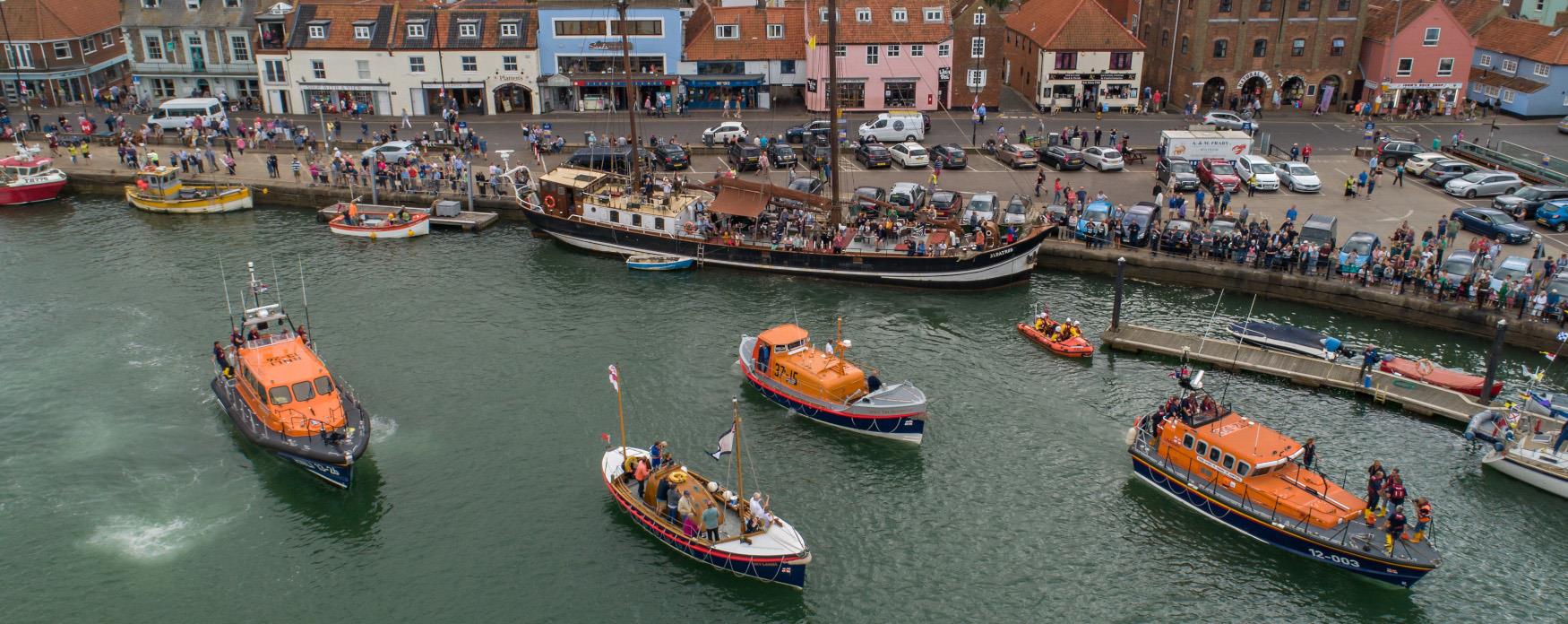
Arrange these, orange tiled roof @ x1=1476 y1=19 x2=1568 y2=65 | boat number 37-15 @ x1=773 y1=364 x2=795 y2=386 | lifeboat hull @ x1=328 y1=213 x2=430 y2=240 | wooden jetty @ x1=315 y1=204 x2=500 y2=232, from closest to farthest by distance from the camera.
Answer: boat number 37-15 @ x1=773 y1=364 x2=795 y2=386 < lifeboat hull @ x1=328 y1=213 x2=430 y2=240 < wooden jetty @ x1=315 y1=204 x2=500 y2=232 < orange tiled roof @ x1=1476 y1=19 x2=1568 y2=65

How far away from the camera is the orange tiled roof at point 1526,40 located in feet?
262

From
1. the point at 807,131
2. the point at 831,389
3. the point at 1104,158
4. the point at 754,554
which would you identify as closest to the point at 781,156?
the point at 807,131

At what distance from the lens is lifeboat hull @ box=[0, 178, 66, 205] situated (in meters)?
66.8

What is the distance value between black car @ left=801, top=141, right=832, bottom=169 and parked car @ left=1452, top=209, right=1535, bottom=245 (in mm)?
33813

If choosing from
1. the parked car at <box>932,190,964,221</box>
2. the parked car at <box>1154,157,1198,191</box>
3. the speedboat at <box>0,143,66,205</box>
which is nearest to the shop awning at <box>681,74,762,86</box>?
the parked car at <box>932,190,964,221</box>

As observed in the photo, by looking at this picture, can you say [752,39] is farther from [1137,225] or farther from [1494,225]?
[1494,225]

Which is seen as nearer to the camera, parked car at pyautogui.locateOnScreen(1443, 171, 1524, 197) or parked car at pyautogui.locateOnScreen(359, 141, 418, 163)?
parked car at pyautogui.locateOnScreen(1443, 171, 1524, 197)

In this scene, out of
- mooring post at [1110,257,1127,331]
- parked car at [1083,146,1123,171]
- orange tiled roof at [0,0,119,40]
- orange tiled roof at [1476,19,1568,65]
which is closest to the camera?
mooring post at [1110,257,1127,331]

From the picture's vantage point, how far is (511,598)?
32125 mm

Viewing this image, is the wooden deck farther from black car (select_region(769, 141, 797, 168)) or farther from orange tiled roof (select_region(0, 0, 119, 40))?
orange tiled roof (select_region(0, 0, 119, 40))

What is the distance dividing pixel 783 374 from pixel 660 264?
17538mm

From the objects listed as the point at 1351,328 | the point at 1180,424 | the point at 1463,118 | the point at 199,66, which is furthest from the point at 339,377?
the point at 1463,118

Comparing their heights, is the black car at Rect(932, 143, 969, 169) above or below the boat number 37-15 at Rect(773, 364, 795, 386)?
above

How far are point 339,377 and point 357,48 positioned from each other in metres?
45.0
